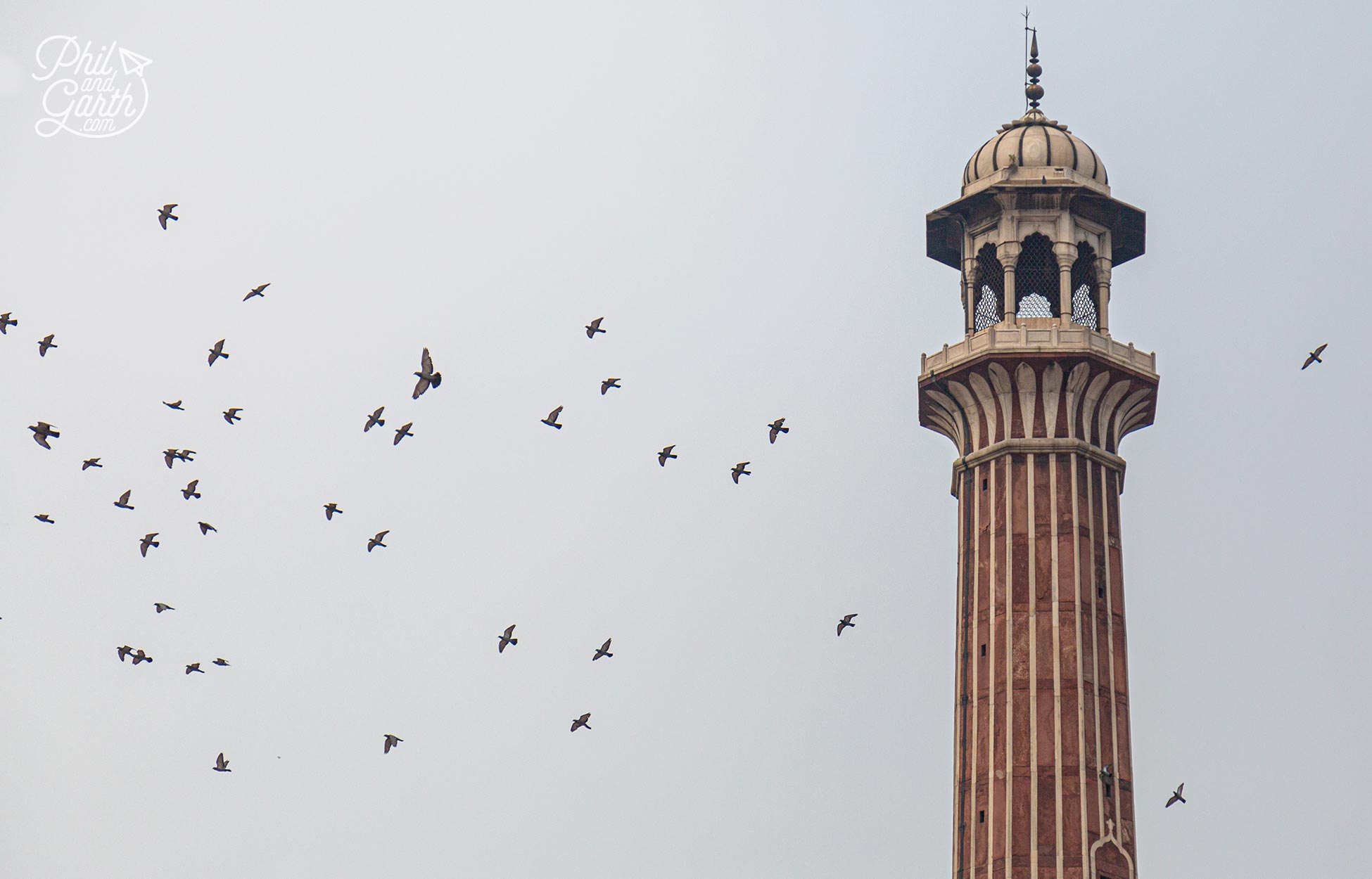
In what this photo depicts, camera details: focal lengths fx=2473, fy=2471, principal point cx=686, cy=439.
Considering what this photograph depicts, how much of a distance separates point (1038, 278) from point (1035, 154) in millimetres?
Result: 3685

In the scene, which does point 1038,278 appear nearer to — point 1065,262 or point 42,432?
point 1065,262

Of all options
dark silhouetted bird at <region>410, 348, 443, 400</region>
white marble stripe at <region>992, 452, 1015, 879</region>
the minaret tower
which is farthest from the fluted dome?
dark silhouetted bird at <region>410, 348, 443, 400</region>

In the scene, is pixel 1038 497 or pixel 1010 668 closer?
pixel 1010 668

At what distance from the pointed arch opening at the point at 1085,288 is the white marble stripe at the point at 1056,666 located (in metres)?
3.54

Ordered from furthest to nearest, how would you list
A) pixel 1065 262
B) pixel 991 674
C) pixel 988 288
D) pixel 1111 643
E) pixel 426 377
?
1. pixel 988 288
2. pixel 1065 262
3. pixel 1111 643
4. pixel 991 674
5. pixel 426 377

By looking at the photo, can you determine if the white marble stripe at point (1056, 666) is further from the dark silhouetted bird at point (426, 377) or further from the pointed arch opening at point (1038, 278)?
the dark silhouetted bird at point (426, 377)

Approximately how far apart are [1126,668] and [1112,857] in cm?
598

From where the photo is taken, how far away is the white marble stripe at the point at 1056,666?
64.8 metres

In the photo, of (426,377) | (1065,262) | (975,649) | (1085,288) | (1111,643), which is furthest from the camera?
(1085,288)

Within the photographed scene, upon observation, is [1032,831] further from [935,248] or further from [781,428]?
[935,248]

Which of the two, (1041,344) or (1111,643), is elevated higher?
(1041,344)

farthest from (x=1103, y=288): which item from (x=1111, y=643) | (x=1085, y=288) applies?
(x=1111, y=643)

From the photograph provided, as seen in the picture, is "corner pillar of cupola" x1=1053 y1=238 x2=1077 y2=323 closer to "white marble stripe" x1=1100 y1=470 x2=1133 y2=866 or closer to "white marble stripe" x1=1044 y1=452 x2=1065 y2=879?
"white marble stripe" x1=1044 y1=452 x2=1065 y2=879

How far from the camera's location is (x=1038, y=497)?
227 feet
